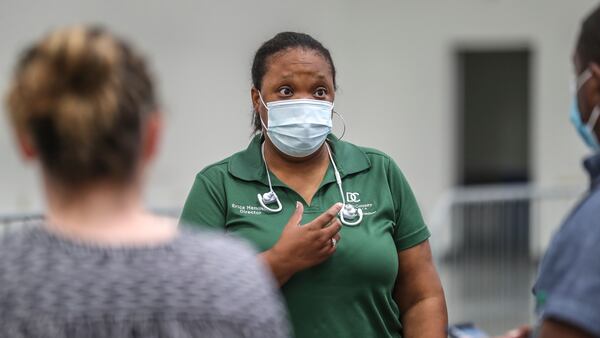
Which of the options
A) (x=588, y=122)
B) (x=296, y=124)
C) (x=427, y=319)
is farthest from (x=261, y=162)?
(x=588, y=122)

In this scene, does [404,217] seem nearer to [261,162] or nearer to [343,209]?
[343,209]

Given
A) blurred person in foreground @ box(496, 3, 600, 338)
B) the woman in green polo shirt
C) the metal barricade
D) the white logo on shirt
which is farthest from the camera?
the metal barricade

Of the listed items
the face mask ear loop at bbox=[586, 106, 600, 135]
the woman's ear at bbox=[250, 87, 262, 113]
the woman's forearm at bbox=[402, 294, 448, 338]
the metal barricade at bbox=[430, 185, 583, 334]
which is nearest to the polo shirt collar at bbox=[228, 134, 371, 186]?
the woman's ear at bbox=[250, 87, 262, 113]

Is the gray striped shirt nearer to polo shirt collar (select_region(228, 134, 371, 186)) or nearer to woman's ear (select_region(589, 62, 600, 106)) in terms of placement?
woman's ear (select_region(589, 62, 600, 106))

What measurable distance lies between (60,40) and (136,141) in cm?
22

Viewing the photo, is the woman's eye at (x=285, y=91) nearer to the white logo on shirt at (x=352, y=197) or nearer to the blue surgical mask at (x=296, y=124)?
the blue surgical mask at (x=296, y=124)

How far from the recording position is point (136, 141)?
1.56 m

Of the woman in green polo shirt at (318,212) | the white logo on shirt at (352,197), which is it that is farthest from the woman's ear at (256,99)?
the white logo on shirt at (352,197)

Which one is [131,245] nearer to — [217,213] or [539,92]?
[217,213]

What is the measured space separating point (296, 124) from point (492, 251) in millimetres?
5226

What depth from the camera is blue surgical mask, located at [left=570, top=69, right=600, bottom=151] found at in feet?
6.41

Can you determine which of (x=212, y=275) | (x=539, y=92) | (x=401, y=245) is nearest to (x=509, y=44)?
(x=539, y=92)

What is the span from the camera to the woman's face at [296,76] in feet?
9.21

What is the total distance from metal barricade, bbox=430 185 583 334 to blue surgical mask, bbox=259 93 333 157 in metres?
4.49
